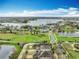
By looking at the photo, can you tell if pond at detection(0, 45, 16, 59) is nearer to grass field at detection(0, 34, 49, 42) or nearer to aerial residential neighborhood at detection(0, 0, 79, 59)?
aerial residential neighborhood at detection(0, 0, 79, 59)

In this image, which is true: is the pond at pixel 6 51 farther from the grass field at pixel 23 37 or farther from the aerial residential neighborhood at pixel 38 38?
the grass field at pixel 23 37

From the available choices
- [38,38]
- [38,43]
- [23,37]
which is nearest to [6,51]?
[38,43]

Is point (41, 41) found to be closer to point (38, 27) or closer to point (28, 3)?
point (28, 3)

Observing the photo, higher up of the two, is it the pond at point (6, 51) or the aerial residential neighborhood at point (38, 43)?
the aerial residential neighborhood at point (38, 43)

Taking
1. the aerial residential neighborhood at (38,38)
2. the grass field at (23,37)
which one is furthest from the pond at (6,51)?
the grass field at (23,37)

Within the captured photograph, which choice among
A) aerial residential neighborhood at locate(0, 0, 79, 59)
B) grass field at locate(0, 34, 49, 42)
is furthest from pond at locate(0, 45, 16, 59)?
grass field at locate(0, 34, 49, 42)

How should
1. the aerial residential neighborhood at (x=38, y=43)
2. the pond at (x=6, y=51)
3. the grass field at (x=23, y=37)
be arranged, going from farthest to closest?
1. the grass field at (x=23, y=37)
2. the pond at (x=6, y=51)
3. the aerial residential neighborhood at (x=38, y=43)

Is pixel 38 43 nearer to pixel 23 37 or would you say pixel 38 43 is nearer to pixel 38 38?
pixel 38 38

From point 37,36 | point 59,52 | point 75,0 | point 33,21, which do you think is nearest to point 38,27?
point 33,21
